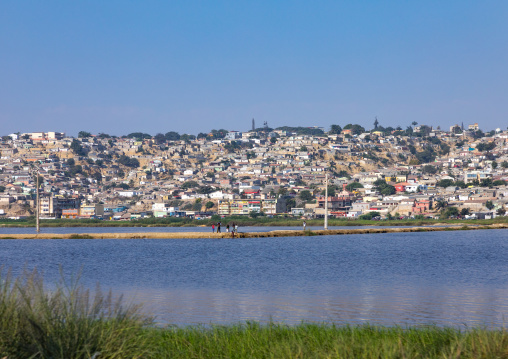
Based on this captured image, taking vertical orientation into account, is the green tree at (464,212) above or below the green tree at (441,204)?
below

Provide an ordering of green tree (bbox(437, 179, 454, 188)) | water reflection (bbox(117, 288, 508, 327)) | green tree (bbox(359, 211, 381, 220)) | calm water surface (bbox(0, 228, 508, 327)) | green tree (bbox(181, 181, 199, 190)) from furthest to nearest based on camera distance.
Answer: green tree (bbox(181, 181, 199, 190)) < green tree (bbox(437, 179, 454, 188)) < green tree (bbox(359, 211, 381, 220)) < calm water surface (bbox(0, 228, 508, 327)) < water reflection (bbox(117, 288, 508, 327))

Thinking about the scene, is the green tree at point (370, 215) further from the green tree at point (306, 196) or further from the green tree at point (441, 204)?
the green tree at point (306, 196)

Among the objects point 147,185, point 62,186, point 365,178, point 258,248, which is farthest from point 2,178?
point 258,248

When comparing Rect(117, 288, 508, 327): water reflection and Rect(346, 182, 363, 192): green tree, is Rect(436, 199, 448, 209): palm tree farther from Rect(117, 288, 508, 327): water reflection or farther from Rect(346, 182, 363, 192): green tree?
Rect(117, 288, 508, 327): water reflection

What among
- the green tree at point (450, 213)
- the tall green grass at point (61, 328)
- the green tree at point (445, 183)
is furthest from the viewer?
the green tree at point (445, 183)

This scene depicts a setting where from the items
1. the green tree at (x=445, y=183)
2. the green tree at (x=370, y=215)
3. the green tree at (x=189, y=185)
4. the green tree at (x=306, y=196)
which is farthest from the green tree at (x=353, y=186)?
the green tree at (x=370, y=215)

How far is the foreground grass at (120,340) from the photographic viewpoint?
7.30m

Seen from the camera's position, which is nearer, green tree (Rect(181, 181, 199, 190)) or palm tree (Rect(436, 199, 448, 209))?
palm tree (Rect(436, 199, 448, 209))

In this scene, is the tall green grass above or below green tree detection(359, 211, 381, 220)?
above

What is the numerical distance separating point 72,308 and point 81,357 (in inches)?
22.9

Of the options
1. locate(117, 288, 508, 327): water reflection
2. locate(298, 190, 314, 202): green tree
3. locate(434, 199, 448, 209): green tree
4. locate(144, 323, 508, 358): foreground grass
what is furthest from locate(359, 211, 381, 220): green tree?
locate(144, 323, 508, 358): foreground grass

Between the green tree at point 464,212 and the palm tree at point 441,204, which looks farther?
the palm tree at point 441,204

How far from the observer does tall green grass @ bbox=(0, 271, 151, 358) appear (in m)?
7.25

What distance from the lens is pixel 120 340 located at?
768 centimetres
